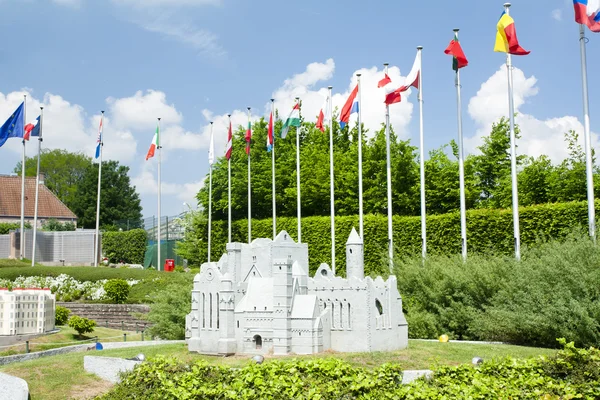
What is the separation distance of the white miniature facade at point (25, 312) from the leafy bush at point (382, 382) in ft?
58.8

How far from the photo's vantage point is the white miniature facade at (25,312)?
102 feet

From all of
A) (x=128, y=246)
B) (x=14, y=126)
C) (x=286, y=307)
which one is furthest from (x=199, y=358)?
(x=128, y=246)

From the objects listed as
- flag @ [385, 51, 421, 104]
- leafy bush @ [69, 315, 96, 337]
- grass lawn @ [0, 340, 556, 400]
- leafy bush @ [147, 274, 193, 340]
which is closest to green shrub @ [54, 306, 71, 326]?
leafy bush @ [69, 315, 96, 337]

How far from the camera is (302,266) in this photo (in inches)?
930

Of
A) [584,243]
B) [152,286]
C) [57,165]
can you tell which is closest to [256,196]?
[152,286]

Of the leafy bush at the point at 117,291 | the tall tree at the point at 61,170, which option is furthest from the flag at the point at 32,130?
the tall tree at the point at 61,170

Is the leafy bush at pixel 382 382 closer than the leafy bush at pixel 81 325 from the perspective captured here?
Yes

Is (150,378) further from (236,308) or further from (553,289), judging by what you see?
(553,289)

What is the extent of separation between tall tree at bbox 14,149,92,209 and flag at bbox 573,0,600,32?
89.5 m

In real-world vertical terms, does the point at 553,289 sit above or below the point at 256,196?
below

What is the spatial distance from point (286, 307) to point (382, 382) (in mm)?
7284

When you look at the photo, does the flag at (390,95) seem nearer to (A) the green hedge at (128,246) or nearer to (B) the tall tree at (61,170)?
(A) the green hedge at (128,246)

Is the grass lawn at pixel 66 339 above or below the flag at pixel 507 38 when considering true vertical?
below

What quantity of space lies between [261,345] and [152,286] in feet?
77.6
